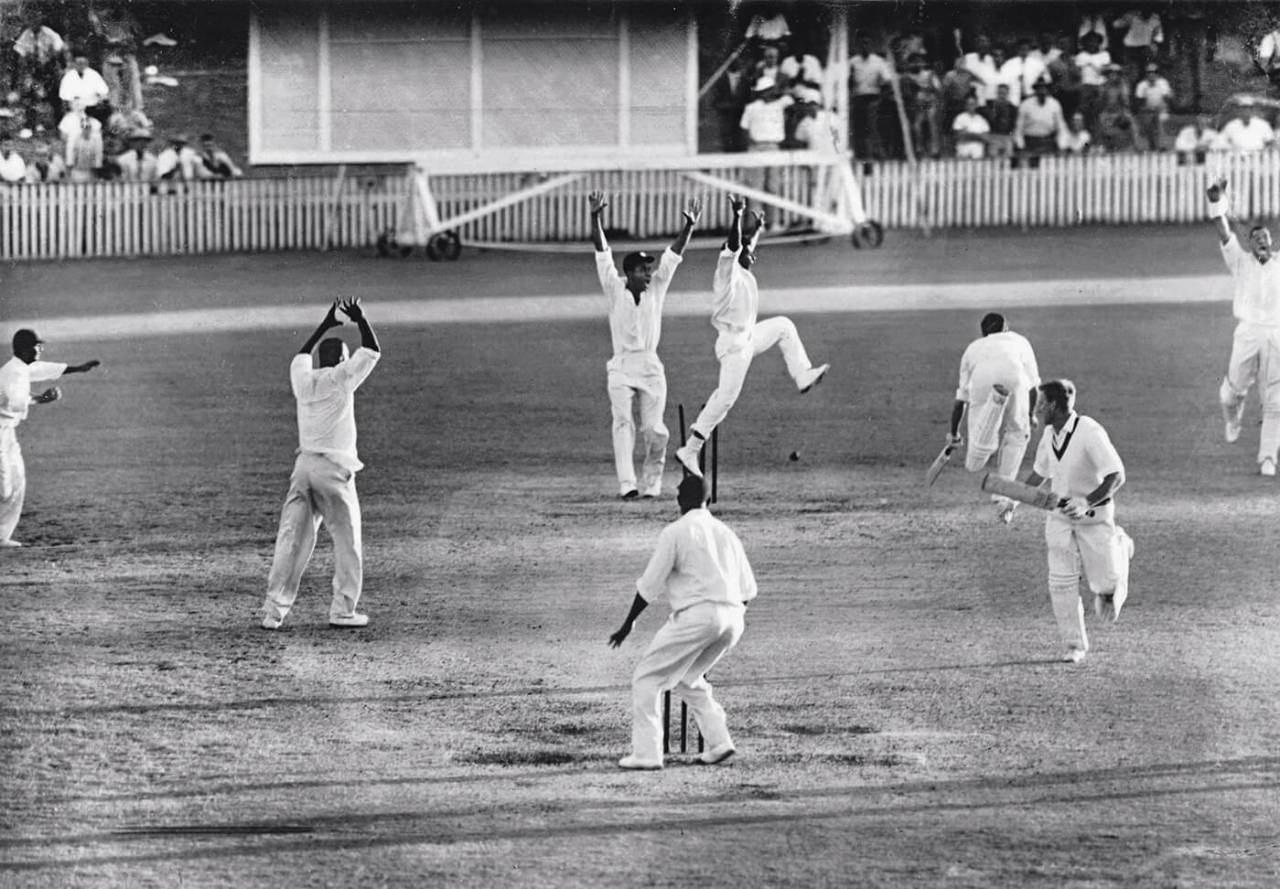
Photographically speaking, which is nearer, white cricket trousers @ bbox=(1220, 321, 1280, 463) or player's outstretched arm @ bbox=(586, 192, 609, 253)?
player's outstretched arm @ bbox=(586, 192, 609, 253)

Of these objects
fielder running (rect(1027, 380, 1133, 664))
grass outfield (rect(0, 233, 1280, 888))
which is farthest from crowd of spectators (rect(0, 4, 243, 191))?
fielder running (rect(1027, 380, 1133, 664))

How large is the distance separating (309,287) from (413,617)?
1580 cm

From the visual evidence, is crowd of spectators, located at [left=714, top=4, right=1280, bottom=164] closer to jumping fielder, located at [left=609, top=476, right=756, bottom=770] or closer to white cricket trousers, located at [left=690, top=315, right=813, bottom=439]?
white cricket trousers, located at [left=690, top=315, right=813, bottom=439]

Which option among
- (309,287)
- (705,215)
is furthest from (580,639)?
(705,215)

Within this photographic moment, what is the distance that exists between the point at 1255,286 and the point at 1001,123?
52.2 feet

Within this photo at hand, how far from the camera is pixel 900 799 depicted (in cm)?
1292

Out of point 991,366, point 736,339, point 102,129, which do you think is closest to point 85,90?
point 102,129

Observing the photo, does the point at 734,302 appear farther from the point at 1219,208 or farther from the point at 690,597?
the point at 690,597

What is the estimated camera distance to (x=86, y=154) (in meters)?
35.5

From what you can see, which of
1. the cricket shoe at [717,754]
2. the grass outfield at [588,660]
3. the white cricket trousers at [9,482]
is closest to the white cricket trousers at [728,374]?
the grass outfield at [588,660]

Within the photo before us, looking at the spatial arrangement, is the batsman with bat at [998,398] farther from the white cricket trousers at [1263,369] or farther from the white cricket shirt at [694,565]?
the white cricket shirt at [694,565]

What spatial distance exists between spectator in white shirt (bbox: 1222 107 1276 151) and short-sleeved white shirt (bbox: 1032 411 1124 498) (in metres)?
22.7

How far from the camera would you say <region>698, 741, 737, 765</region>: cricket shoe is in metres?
13.4

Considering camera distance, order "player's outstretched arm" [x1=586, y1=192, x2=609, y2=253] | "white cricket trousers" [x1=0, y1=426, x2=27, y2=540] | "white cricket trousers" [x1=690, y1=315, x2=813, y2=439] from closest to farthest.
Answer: "player's outstretched arm" [x1=586, y1=192, x2=609, y2=253] < "white cricket trousers" [x1=0, y1=426, x2=27, y2=540] < "white cricket trousers" [x1=690, y1=315, x2=813, y2=439]
